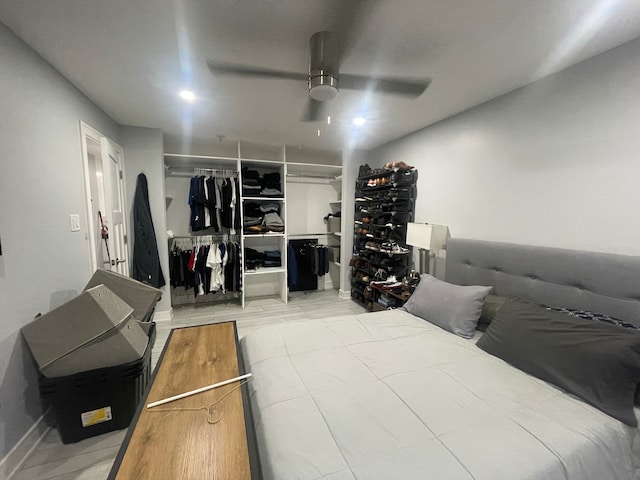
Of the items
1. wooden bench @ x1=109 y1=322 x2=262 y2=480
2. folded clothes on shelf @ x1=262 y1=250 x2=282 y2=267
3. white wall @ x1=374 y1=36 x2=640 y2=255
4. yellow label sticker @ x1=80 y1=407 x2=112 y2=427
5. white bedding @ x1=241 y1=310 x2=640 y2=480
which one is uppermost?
white wall @ x1=374 y1=36 x2=640 y2=255

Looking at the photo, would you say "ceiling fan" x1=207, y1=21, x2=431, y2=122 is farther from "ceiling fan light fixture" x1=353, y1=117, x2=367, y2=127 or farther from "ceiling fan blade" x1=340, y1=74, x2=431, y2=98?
"ceiling fan light fixture" x1=353, y1=117, x2=367, y2=127

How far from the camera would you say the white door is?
7.64 feet

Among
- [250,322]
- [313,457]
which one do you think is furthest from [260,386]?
[250,322]

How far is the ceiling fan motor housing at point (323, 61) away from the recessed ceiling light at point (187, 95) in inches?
49.7

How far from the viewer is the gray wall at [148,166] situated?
2.99m

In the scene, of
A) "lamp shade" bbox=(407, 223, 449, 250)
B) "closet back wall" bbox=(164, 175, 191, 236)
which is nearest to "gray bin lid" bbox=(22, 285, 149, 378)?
"closet back wall" bbox=(164, 175, 191, 236)

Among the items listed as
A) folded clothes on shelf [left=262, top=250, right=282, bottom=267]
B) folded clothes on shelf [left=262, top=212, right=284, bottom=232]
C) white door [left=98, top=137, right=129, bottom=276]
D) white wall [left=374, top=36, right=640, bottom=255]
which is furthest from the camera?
folded clothes on shelf [left=262, top=250, right=282, bottom=267]

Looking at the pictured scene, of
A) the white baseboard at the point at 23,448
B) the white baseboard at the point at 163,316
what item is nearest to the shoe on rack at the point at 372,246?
the white baseboard at the point at 163,316

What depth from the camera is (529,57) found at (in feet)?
5.35

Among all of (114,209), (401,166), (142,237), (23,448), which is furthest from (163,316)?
(401,166)

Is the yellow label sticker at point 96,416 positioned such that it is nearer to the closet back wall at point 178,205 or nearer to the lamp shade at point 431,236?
the closet back wall at point 178,205

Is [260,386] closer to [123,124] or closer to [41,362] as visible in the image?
[41,362]

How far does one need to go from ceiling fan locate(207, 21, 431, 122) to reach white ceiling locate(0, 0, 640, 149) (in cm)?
7

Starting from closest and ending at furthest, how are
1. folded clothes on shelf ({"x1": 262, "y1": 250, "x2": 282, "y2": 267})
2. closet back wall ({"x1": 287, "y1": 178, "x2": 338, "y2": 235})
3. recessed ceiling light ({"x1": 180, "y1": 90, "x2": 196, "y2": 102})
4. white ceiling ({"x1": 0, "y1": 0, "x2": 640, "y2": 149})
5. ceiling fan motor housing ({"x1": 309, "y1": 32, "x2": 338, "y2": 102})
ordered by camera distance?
1. white ceiling ({"x1": 0, "y1": 0, "x2": 640, "y2": 149})
2. ceiling fan motor housing ({"x1": 309, "y1": 32, "x2": 338, "y2": 102})
3. recessed ceiling light ({"x1": 180, "y1": 90, "x2": 196, "y2": 102})
4. folded clothes on shelf ({"x1": 262, "y1": 250, "x2": 282, "y2": 267})
5. closet back wall ({"x1": 287, "y1": 178, "x2": 338, "y2": 235})
